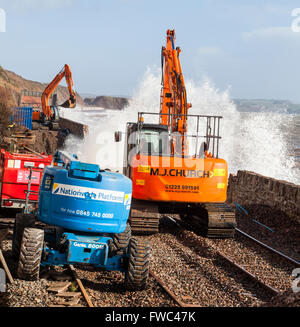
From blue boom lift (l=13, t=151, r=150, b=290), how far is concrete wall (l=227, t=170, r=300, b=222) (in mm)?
7705

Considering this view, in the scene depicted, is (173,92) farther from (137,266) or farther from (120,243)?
(137,266)

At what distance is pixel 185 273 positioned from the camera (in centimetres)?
1001

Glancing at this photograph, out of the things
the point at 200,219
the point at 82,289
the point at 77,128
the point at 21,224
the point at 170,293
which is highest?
the point at 77,128

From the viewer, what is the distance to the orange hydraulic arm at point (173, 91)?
49.3ft

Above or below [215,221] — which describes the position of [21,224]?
above

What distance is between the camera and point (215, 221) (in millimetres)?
13133

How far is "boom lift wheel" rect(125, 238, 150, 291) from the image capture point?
8.34 metres

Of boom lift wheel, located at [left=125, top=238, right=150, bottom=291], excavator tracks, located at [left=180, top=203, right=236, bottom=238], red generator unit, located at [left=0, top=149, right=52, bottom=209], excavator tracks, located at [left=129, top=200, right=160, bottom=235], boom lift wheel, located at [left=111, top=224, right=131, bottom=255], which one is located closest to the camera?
boom lift wheel, located at [left=125, top=238, right=150, bottom=291]

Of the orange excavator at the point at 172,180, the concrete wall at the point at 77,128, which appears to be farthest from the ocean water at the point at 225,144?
the orange excavator at the point at 172,180

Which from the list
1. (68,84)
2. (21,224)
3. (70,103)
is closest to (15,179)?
(21,224)

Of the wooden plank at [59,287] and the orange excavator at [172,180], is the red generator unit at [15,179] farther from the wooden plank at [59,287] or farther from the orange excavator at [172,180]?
the wooden plank at [59,287]

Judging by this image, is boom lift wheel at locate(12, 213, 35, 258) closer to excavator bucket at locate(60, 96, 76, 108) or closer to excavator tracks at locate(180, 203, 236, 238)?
excavator tracks at locate(180, 203, 236, 238)

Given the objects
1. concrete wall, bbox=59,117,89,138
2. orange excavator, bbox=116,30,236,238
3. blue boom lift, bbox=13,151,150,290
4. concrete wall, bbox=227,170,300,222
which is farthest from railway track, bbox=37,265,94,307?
concrete wall, bbox=59,117,89,138

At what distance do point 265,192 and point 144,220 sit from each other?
19.2ft
